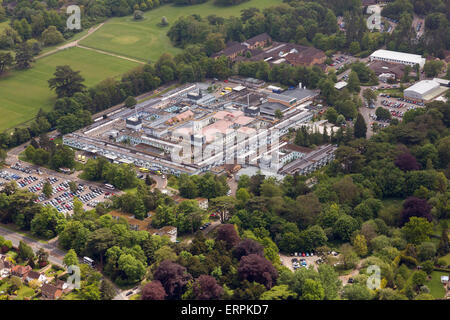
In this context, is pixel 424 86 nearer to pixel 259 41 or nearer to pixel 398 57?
pixel 398 57

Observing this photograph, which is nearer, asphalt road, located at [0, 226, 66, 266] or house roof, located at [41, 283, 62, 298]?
house roof, located at [41, 283, 62, 298]

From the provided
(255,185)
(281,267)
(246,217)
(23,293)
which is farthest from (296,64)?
(23,293)

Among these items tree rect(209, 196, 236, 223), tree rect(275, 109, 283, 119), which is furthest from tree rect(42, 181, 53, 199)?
tree rect(275, 109, 283, 119)

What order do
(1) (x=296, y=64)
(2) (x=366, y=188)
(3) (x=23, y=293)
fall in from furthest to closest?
(1) (x=296, y=64)
(2) (x=366, y=188)
(3) (x=23, y=293)

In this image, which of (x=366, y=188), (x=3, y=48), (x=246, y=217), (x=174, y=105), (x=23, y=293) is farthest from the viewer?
(x=3, y=48)

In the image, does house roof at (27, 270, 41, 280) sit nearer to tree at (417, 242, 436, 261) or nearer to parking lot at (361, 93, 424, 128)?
tree at (417, 242, 436, 261)

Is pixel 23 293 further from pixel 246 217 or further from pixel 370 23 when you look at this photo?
pixel 370 23
